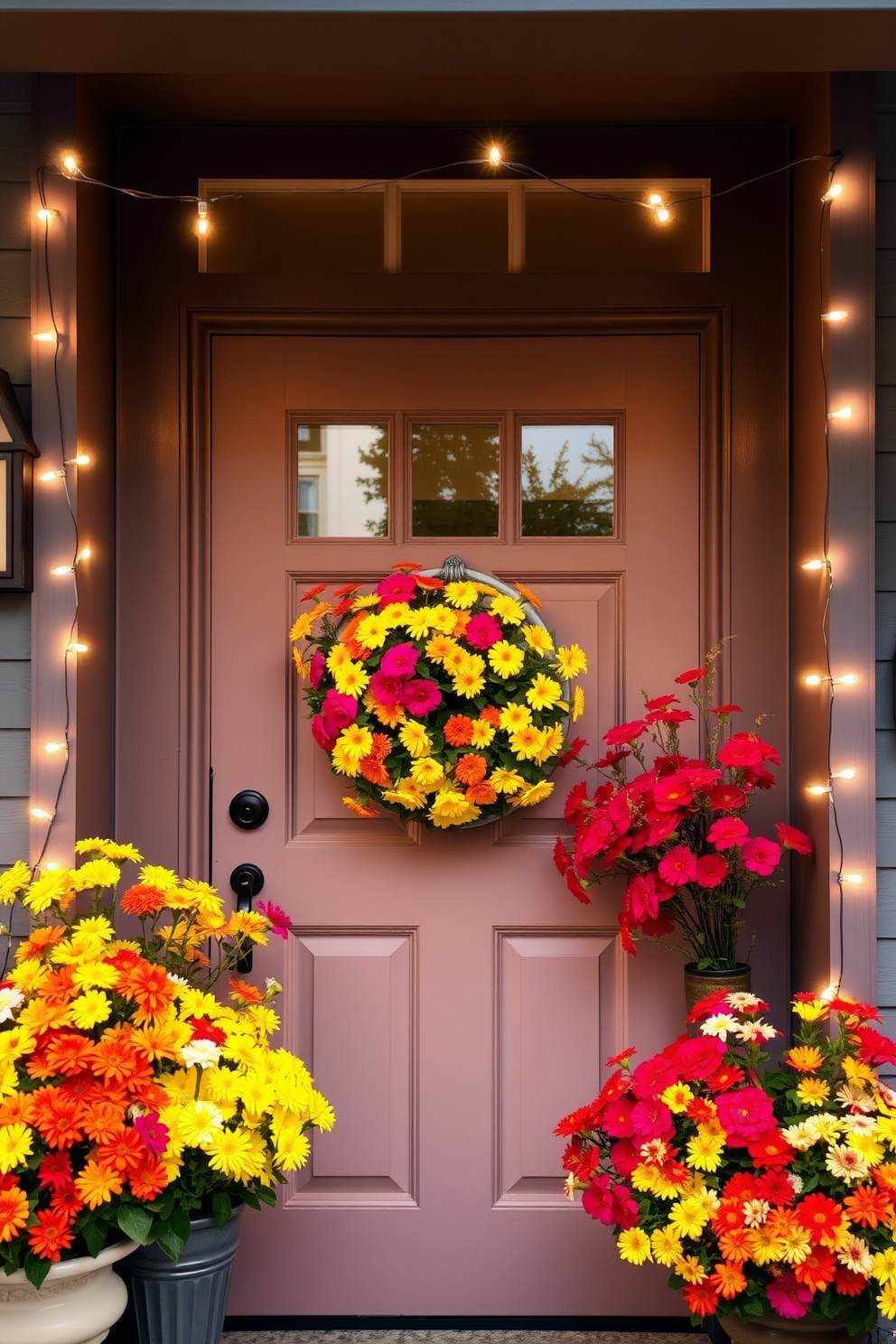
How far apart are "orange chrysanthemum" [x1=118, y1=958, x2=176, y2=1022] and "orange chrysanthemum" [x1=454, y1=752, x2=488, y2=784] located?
613 mm

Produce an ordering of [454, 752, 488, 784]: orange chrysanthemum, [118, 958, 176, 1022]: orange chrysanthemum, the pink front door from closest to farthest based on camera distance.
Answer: [118, 958, 176, 1022]: orange chrysanthemum
[454, 752, 488, 784]: orange chrysanthemum
the pink front door

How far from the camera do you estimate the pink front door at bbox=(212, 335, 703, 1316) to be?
206 centimetres

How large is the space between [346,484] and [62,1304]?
1.45 meters

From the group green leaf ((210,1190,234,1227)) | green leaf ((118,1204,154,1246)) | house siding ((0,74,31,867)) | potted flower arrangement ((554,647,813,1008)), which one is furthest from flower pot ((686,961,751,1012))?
house siding ((0,74,31,867))

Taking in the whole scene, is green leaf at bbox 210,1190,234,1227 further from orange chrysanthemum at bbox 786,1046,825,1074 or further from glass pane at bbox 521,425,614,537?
glass pane at bbox 521,425,614,537

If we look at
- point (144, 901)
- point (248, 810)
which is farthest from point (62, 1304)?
point (248, 810)

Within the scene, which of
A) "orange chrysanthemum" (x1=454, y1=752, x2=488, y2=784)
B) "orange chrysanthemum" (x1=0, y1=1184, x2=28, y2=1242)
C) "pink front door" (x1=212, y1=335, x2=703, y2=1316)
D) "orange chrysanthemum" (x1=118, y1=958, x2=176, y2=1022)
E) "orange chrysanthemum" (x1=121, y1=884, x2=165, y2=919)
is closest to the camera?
"orange chrysanthemum" (x1=0, y1=1184, x2=28, y2=1242)

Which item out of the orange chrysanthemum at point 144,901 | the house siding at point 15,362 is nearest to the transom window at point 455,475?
the house siding at point 15,362

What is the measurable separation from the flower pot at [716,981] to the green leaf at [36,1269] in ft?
3.60

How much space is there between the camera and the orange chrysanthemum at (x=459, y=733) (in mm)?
1904

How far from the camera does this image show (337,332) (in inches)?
83.2

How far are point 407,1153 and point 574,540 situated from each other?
1.24m

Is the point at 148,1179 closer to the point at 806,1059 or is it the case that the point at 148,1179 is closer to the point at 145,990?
the point at 145,990

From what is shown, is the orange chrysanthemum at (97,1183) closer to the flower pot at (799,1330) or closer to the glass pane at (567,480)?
the flower pot at (799,1330)
